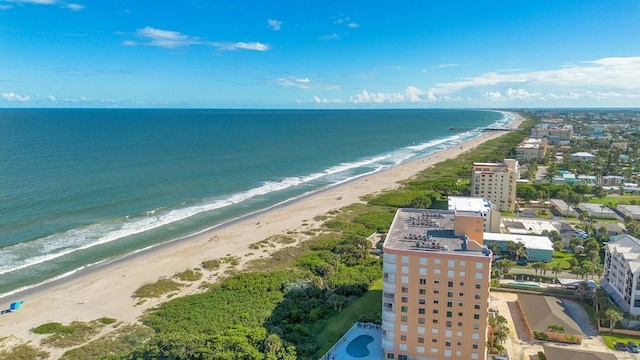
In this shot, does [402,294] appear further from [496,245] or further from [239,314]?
[496,245]

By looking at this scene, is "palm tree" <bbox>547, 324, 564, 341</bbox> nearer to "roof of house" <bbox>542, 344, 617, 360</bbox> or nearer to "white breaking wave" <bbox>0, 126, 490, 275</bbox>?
"roof of house" <bbox>542, 344, 617, 360</bbox>

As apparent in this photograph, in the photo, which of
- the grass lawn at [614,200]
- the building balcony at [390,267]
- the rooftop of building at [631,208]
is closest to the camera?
the building balcony at [390,267]

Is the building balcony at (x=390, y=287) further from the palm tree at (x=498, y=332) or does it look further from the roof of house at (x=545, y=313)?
the roof of house at (x=545, y=313)

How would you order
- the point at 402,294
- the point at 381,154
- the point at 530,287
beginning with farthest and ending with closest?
the point at 381,154
the point at 530,287
the point at 402,294

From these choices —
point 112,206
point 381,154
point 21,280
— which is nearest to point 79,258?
point 21,280

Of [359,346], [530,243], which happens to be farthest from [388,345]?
[530,243]

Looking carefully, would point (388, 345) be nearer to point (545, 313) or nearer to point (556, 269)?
point (545, 313)

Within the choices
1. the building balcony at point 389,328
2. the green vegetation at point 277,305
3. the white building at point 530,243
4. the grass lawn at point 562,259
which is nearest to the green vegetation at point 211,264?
the green vegetation at point 277,305
